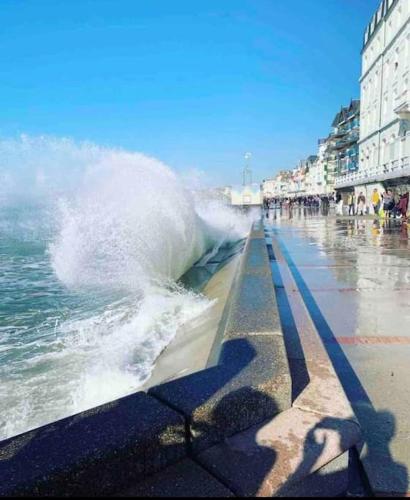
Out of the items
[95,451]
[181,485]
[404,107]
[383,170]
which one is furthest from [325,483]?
[383,170]

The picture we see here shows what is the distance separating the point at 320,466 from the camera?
1.85m

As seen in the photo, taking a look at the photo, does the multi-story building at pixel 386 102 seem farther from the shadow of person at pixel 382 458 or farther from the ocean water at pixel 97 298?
the shadow of person at pixel 382 458

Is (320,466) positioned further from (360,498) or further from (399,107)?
(399,107)

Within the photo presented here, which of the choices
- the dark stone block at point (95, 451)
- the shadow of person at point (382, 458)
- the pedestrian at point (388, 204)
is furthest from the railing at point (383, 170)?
the dark stone block at point (95, 451)

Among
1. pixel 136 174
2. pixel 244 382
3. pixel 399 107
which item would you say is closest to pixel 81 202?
pixel 136 174

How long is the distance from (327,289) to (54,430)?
4984 mm

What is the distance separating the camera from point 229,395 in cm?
200

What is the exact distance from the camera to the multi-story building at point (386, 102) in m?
29.2

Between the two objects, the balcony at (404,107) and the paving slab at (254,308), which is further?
the balcony at (404,107)

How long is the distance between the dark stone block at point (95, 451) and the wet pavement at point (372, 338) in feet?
3.51

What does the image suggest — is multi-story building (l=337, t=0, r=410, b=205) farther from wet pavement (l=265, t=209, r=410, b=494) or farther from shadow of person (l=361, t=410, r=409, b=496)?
shadow of person (l=361, t=410, r=409, b=496)

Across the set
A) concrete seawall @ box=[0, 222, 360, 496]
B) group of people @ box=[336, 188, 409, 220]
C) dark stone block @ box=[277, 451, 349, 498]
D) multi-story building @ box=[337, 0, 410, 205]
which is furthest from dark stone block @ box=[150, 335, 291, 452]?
multi-story building @ box=[337, 0, 410, 205]

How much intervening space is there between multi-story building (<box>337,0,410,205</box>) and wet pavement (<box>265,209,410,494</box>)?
20.5 m

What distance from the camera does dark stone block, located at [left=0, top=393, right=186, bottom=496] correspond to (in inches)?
57.9
